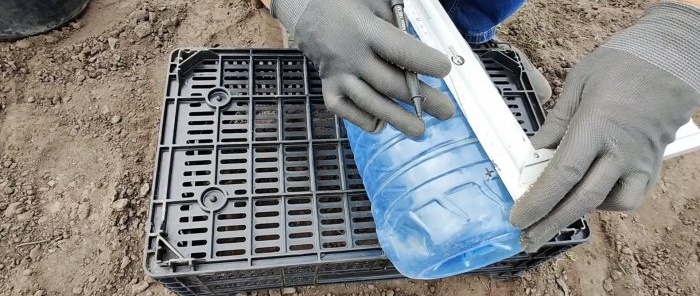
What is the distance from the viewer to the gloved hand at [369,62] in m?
1.00

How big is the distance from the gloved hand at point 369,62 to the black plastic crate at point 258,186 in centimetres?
30

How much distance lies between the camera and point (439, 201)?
109 centimetres

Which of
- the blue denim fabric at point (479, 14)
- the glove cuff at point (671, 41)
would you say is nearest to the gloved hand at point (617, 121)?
the glove cuff at point (671, 41)

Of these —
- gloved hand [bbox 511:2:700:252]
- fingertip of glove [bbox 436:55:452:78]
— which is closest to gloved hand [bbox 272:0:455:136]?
fingertip of glove [bbox 436:55:452:78]

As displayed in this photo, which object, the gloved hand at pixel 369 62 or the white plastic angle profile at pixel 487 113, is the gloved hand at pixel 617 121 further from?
the gloved hand at pixel 369 62

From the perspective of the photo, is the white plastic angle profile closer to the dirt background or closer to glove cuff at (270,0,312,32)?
glove cuff at (270,0,312,32)

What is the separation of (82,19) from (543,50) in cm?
195

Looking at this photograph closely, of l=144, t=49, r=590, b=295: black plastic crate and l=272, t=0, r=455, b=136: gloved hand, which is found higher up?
l=272, t=0, r=455, b=136: gloved hand

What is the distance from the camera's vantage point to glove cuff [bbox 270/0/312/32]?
1.15m

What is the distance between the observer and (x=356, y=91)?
103cm

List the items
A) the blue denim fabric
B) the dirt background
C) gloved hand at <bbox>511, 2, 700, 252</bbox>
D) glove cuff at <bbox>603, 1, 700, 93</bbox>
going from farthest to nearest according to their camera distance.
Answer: the blue denim fabric
the dirt background
glove cuff at <bbox>603, 1, 700, 93</bbox>
gloved hand at <bbox>511, 2, 700, 252</bbox>

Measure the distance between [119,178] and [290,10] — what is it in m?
0.90

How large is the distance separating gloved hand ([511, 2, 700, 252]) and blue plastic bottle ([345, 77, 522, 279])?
9cm

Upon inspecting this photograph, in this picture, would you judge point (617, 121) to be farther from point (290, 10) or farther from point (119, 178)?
point (119, 178)
